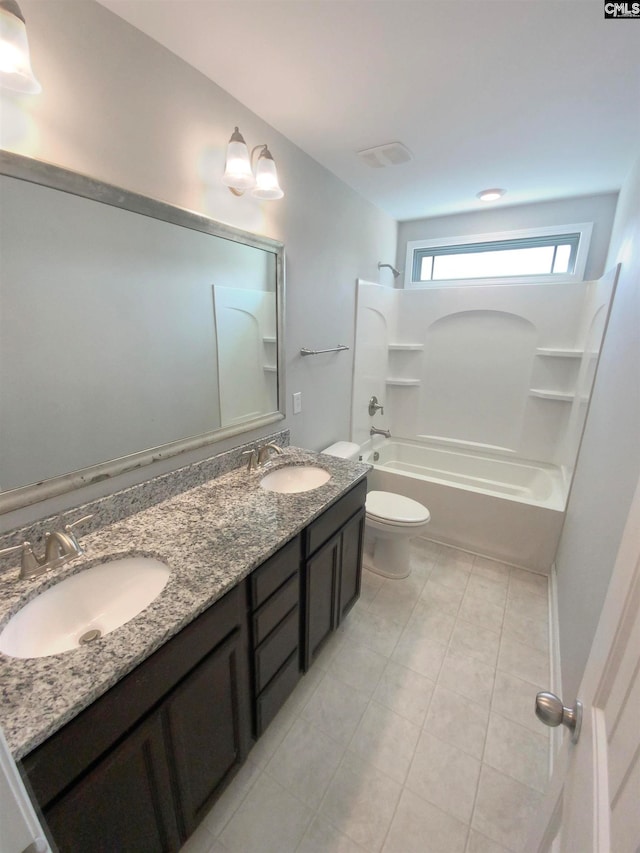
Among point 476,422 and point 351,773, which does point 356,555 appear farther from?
point 476,422

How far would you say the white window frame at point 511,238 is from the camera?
254cm

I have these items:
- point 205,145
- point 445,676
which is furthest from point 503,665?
point 205,145

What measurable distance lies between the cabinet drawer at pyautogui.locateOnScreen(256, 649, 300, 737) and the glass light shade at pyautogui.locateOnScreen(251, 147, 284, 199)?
1870 millimetres

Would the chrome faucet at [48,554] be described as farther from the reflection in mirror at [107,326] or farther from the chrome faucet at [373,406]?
the chrome faucet at [373,406]

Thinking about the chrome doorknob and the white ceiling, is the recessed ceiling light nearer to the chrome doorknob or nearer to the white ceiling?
the white ceiling

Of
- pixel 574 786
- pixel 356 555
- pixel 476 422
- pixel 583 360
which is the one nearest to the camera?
pixel 574 786

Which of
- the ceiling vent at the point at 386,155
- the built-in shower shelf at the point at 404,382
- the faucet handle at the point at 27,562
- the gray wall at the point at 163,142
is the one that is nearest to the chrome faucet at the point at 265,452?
the gray wall at the point at 163,142

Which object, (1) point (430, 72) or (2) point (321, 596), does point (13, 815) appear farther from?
(1) point (430, 72)

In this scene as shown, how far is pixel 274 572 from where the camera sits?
1203mm

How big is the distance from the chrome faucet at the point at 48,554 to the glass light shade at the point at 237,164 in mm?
1351

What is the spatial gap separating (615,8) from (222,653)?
2121 mm

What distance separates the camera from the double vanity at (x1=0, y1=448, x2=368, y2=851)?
70 centimetres

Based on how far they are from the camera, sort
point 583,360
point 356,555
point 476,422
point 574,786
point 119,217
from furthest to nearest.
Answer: point 476,422, point 583,360, point 356,555, point 119,217, point 574,786

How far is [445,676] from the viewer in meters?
1.66
